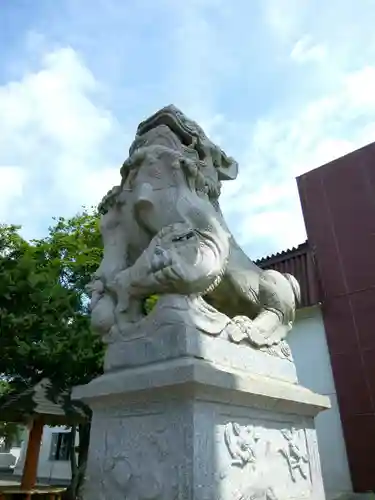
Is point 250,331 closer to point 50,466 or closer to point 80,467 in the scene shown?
point 80,467

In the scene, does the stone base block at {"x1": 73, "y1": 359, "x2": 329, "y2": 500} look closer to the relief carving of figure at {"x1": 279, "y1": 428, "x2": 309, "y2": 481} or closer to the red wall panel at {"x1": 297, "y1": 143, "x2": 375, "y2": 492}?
the relief carving of figure at {"x1": 279, "y1": 428, "x2": 309, "y2": 481}

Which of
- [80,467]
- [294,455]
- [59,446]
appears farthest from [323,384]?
[59,446]

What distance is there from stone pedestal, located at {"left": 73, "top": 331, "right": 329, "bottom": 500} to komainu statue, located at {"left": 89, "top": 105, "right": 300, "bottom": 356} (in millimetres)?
210

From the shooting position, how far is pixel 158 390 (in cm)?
255

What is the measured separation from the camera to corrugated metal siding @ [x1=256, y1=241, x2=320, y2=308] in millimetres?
9500

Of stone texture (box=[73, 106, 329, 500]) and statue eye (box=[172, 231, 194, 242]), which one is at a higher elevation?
statue eye (box=[172, 231, 194, 242])

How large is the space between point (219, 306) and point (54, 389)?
6.41 metres

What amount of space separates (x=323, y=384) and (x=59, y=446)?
15895 millimetres

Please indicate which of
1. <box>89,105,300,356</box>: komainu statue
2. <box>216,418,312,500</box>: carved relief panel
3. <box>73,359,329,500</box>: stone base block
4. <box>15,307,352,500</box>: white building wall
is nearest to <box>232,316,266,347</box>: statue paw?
<box>89,105,300,356</box>: komainu statue

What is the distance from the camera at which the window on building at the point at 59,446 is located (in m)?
20.2

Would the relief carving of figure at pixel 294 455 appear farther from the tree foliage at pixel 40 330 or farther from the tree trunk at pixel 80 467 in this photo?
the tree trunk at pixel 80 467

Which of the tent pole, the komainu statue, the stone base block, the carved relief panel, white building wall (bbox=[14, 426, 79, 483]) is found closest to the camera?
the stone base block

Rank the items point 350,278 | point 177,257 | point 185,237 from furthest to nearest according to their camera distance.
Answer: point 350,278
point 185,237
point 177,257

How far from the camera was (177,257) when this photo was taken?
9.71 ft
